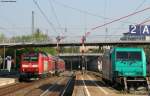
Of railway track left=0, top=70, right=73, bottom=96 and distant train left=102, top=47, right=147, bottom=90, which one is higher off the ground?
distant train left=102, top=47, right=147, bottom=90

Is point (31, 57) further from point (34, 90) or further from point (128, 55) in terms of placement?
point (128, 55)

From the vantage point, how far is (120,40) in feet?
320

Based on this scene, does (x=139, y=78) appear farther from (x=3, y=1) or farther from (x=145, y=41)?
(x=145, y=41)

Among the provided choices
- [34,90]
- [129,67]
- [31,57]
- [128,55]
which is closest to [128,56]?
[128,55]

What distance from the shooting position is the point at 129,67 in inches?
1345

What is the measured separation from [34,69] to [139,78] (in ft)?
81.8

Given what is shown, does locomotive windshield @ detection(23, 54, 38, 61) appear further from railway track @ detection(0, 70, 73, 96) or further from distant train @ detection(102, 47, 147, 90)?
distant train @ detection(102, 47, 147, 90)

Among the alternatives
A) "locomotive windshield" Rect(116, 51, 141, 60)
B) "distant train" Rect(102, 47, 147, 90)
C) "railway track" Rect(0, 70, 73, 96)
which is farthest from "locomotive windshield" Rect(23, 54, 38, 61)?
"locomotive windshield" Rect(116, 51, 141, 60)

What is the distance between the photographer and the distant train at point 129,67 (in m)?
33.6

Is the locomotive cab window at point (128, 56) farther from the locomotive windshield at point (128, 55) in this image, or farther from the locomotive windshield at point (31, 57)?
the locomotive windshield at point (31, 57)

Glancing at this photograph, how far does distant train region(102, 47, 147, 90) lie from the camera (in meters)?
33.6

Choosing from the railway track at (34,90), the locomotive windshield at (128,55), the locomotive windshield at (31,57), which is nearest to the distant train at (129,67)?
the locomotive windshield at (128,55)

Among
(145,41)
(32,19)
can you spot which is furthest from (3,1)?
(32,19)

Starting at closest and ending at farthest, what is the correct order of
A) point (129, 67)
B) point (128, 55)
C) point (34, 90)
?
point (129, 67) < point (128, 55) < point (34, 90)
